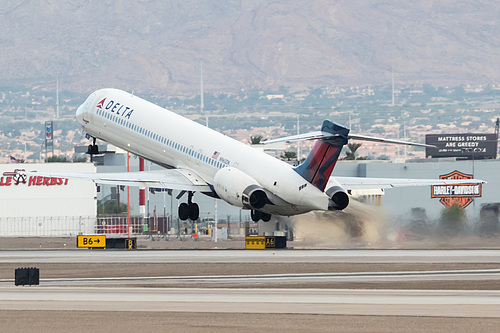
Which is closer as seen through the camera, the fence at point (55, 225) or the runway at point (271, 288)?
the runway at point (271, 288)

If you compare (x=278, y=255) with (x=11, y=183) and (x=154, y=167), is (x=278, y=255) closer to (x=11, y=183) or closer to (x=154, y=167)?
(x=11, y=183)

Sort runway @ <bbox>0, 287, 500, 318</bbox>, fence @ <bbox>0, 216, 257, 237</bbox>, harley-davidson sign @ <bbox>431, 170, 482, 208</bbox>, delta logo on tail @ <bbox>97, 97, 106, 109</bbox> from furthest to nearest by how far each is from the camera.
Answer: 1. harley-davidson sign @ <bbox>431, 170, 482, 208</bbox>
2. fence @ <bbox>0, 216, 257, 237</bbox>
3. delta logo on tail @ <bbox>97, 97, 106, 109</bbox>
4. runway @ <bbox>0, 287, 500, 318</bbox>

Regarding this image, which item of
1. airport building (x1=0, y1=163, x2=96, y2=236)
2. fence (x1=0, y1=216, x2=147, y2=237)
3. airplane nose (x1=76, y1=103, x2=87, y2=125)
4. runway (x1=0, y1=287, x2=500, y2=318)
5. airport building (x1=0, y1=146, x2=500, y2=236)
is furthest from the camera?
airport building (x1=0, y1=163, x2=96, y2=236)

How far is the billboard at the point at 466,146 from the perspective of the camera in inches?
5404

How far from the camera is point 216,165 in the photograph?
60094mm

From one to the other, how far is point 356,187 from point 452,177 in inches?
2591

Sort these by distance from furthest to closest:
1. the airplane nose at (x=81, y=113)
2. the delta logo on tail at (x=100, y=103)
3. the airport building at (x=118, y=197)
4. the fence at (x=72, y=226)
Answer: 1. the airport building at (x=118, y=197)
2. the fence at (x=72, y=226)
3. the airplane nose at (x=81, y=113)
4. the delta logo on tail at (x=100, y=103)

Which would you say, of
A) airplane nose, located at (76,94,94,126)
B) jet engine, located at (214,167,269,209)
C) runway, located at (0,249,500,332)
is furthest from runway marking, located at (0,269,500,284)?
airplane nose, located at (76,94,94,126)

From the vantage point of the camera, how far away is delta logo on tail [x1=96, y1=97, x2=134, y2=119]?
65.8 meters

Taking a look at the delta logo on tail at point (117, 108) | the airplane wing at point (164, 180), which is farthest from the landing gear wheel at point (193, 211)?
the delta logo on tail at point (117, 108)

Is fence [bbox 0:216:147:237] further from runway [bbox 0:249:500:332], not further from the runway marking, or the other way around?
the runway marking

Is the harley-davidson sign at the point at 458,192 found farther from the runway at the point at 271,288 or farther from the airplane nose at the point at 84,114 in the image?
the airplane nose at the point at 84,114

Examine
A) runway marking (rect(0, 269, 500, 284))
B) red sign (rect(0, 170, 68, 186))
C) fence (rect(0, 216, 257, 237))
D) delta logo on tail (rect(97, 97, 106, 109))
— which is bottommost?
runway marking (rect(0, 269, 500, 284))

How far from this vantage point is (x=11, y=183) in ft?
363
